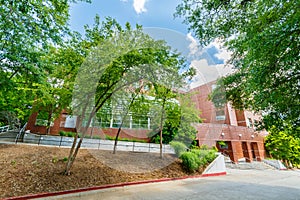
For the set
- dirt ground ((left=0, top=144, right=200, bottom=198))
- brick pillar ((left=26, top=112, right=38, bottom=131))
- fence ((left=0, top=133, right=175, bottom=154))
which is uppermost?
brick pillar ((left=26, top=112, right=38, bottom=131))

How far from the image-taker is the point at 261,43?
3168mm

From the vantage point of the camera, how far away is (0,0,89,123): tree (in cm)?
417

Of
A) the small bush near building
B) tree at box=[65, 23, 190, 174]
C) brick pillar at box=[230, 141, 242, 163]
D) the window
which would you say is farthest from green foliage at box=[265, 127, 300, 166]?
tree at box=[65, 23, 190, 174]

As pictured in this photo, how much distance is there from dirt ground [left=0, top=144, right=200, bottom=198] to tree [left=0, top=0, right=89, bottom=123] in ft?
9.85

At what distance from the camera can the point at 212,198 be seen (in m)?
4.91

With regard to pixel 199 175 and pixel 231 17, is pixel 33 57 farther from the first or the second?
pixel 199 175

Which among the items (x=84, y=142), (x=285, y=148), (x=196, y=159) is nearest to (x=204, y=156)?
(x=196, y=159)

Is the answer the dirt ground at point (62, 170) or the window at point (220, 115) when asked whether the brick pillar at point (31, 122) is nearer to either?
the dirt ground at point (62, 170)

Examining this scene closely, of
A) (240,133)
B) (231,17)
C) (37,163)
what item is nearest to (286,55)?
(231,17)

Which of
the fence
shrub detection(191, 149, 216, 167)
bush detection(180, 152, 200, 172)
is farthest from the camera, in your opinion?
the fence

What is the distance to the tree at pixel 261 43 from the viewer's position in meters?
3.15

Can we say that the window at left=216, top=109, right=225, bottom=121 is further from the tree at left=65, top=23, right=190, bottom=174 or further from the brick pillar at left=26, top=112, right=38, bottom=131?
the brick pillar at left=26, top=112, right=38, bottom=131

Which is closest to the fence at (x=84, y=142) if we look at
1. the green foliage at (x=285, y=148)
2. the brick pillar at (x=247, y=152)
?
the brick pillar at (x=247, y=152)

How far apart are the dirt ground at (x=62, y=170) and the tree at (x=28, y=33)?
118 inches
